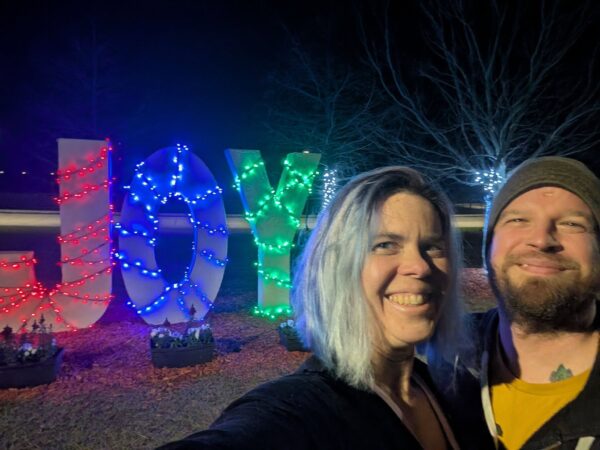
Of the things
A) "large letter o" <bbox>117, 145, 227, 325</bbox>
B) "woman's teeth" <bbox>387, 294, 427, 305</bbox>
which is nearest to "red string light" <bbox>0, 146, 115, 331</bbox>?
"large letter o" <bbox>117, 145, 227, 325</bbox>

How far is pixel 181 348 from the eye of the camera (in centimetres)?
571

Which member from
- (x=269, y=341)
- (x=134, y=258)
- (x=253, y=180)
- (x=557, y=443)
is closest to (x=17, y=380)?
(x=134, y=258)

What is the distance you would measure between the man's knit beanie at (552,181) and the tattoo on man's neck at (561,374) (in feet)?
2.05

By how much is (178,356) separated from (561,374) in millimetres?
4755

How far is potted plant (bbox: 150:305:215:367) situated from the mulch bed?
0.10m

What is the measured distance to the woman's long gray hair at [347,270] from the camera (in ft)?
4.82

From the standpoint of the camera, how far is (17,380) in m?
5.00

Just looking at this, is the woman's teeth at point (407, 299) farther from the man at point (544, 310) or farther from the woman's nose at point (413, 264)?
the man at point (544, 310)

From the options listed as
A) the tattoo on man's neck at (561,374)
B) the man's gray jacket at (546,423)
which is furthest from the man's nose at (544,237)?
the tattoo on man's neck at (561,374)

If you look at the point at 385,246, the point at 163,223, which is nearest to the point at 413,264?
the point at 385,246

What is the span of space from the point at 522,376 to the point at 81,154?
6888 mm

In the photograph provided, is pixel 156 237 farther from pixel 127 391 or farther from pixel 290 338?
pixel 127 391

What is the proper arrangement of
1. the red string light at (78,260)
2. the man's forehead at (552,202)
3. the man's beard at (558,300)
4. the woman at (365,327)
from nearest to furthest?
1. the woman at (365,327)
2. the man's beard at (558,300)
3. the man's forehead at (552,202)
4. the red string light at (78,260)

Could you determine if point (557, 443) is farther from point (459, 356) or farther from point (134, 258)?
point (134, 258)
